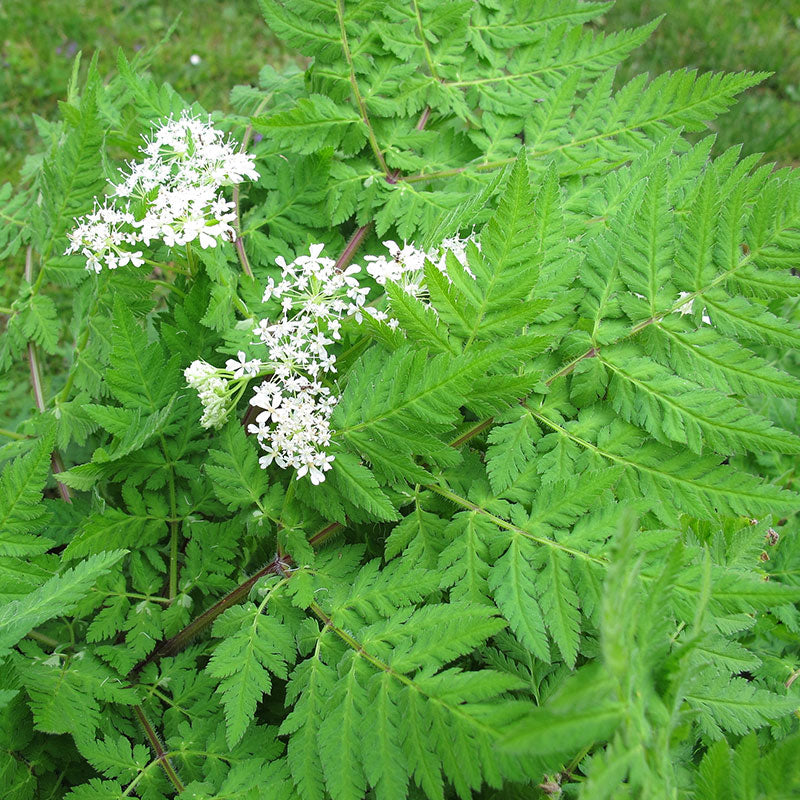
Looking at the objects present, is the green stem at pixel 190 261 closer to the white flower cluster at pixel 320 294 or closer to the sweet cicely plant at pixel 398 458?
the sweet cicely plant at pixel 398 458

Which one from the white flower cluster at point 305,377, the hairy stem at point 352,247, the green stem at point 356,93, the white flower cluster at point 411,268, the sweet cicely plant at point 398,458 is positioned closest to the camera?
the sweet cicely plant at point 398,458

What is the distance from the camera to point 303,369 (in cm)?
184

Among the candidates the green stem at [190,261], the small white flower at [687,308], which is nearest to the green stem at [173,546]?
the green stem at [190,261]

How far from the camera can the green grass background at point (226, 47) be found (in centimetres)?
459

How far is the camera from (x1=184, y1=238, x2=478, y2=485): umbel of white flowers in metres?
1.71

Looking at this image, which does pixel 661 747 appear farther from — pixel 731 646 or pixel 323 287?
pixel 323 287

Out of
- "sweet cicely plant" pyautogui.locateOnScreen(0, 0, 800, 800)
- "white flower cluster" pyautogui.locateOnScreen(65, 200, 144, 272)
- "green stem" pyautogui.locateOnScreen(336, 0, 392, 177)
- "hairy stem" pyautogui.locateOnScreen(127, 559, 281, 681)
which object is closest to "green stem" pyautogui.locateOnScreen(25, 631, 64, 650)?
"sweet cicely plant" pyautogui.locateOnScreen(0, 0, 800, 800)

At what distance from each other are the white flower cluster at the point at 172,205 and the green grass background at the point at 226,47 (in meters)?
2.83

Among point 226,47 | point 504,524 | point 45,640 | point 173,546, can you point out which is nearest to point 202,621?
point 173,546

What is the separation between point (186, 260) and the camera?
211 cm

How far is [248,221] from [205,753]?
155cm

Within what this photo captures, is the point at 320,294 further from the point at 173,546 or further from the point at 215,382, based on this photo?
the point at 173,546

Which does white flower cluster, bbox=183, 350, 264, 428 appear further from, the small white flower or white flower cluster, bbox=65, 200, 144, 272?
the small white flower

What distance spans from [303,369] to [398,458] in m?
0.37
